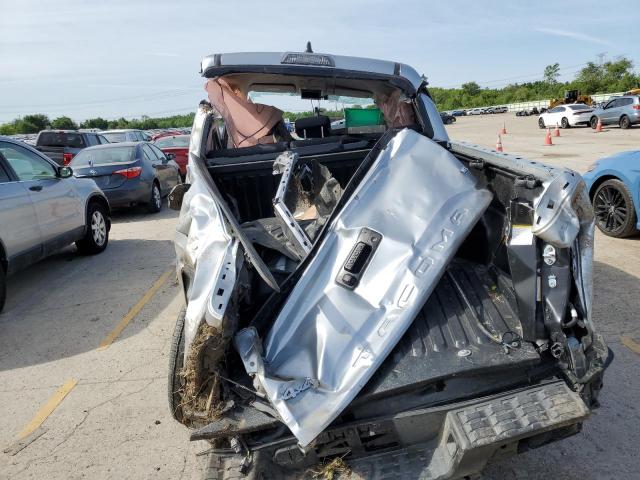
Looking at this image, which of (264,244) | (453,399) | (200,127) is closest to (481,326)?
(453,399)

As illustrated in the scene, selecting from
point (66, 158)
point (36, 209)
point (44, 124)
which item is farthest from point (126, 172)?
point (44, 124)

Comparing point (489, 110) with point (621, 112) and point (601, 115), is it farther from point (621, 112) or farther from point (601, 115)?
point (621, 112)

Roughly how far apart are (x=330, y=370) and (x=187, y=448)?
1397 millimetres

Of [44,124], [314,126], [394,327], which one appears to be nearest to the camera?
[394,327]

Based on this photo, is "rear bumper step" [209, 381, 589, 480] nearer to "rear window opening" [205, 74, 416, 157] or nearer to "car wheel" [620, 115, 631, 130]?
"rear window opening" [205, 74, 416, 157]

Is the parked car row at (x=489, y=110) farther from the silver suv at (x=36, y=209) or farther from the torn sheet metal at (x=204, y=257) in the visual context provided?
the torn sheet metal at (x=204, y=257)

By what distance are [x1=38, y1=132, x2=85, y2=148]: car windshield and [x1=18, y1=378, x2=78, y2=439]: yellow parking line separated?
12.1 m

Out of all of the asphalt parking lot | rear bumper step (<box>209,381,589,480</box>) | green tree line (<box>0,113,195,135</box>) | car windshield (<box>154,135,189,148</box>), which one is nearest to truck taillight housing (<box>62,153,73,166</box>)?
car windshield (<box>154,135,189,148</box>)

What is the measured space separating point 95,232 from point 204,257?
230 inches

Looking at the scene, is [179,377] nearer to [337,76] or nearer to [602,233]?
[337,76]

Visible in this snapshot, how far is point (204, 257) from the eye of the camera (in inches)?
90.7

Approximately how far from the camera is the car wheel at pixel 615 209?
619 centimetres

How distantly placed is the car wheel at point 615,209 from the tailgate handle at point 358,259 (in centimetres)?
483

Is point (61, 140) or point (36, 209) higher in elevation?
point (61, 140)
